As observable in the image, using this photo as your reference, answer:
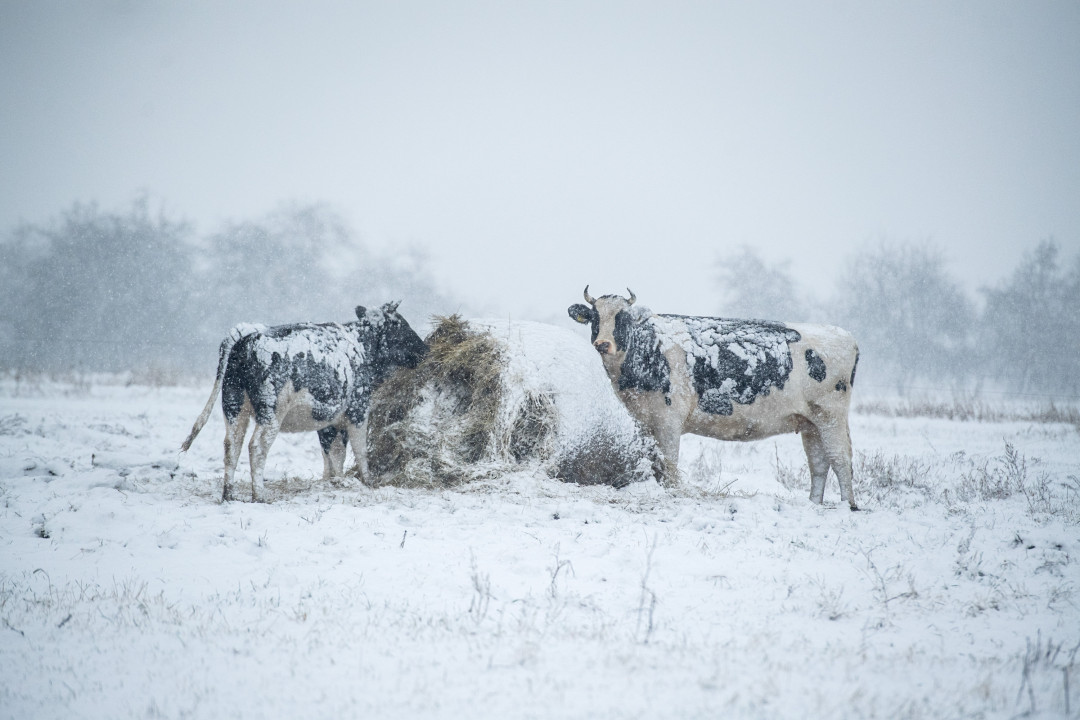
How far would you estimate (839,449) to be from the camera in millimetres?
7000

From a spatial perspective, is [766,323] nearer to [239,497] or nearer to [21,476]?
[239,497]

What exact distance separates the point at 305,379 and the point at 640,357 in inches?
139

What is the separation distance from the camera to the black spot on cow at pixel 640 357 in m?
7.04

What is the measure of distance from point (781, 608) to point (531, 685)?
6.06ft

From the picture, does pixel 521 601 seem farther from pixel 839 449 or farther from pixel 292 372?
pixel 839 449

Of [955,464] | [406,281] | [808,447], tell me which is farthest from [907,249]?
[808,447]

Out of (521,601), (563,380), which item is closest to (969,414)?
(563,380)

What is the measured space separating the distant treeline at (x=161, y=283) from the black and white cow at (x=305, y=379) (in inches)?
957

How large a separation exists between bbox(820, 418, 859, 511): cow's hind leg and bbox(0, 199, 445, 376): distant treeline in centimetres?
2751

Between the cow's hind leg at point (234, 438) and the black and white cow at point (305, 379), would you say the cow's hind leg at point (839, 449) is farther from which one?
the cow's hind leg at point (234, 438)

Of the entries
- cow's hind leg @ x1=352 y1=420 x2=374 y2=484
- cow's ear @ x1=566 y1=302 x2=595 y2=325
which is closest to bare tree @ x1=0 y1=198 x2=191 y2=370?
cow's hind leg @ x1=352 y1=420 x2=374 y2=484

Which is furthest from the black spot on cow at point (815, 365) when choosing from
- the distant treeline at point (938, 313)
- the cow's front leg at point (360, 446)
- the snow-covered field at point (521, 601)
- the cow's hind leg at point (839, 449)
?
the distant treeline at point (938, 313)

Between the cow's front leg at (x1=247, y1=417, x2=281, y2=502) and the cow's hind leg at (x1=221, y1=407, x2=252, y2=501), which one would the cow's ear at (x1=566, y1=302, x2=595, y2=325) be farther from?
the cow's hind leg at (x1=221, y1=407, x2=252, y2=501)

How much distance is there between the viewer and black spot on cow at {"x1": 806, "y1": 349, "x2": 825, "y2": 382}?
23.1 feet
